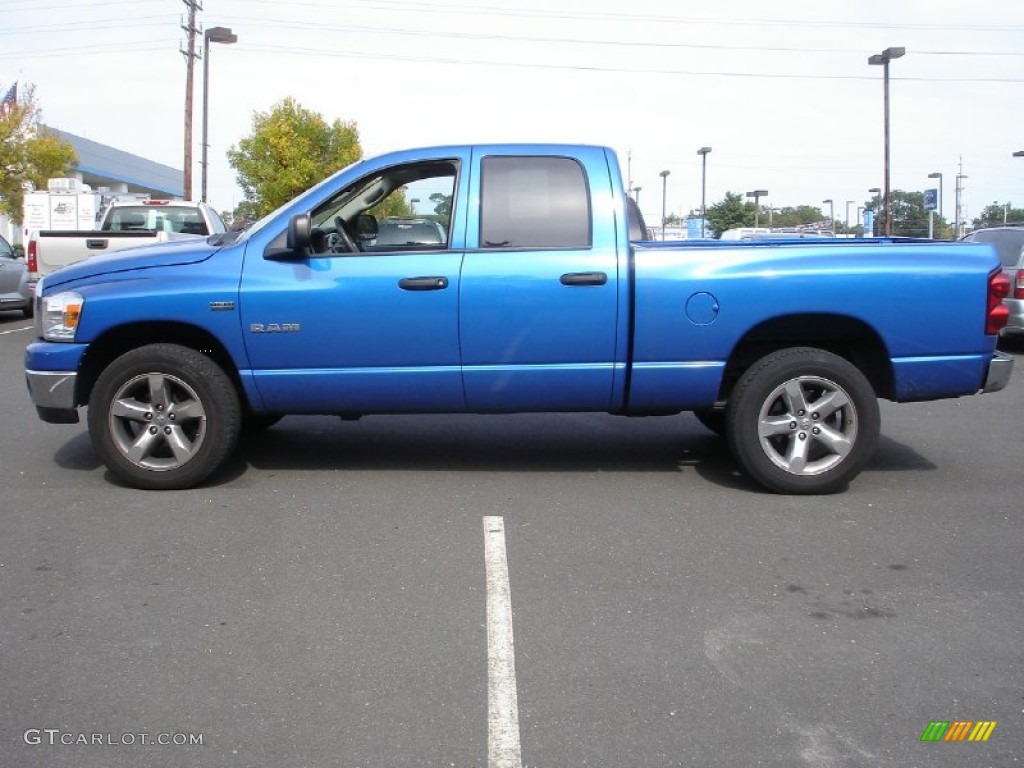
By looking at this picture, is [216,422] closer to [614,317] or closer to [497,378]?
[497,378]

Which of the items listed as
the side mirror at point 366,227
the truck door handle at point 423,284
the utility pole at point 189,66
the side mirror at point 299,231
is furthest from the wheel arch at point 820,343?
the utility pole at point 189,66

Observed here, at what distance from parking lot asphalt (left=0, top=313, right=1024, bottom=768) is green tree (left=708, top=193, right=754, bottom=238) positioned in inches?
1917

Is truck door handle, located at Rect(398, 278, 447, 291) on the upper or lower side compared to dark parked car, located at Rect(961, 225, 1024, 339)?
lower

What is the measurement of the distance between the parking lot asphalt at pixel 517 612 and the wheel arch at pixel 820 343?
68 cm

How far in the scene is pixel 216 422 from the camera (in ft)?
19.9

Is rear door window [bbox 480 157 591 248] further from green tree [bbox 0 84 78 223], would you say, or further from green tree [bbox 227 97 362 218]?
green tree [bbox 0 84 78 223]

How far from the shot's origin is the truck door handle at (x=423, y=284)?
594 cm

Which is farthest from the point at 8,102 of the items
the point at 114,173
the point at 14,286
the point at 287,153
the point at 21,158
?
the point at 114,173

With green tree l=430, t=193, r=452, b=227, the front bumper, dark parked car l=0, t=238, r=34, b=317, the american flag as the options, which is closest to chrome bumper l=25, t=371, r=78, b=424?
the front bumper

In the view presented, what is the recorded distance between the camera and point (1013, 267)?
12.8 m

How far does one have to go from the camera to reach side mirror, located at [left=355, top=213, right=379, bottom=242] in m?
6.39

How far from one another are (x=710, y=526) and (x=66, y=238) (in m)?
11.2

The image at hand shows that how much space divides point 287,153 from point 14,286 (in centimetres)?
1893

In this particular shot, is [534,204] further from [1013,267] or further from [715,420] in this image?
[1013,267]
